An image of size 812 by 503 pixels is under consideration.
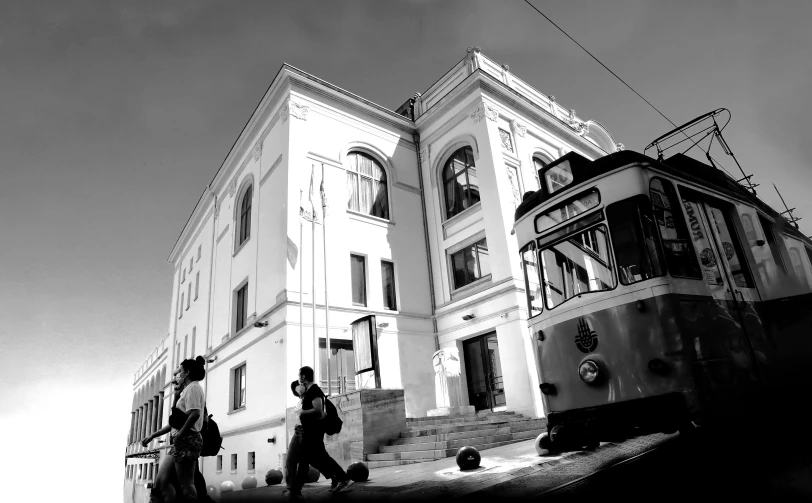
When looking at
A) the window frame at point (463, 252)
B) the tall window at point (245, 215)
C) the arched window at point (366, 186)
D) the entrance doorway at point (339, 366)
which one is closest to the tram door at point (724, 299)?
the window frame at point (463, 252)

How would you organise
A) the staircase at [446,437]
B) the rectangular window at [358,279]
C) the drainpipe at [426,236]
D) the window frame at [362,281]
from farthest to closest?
1. the drainpipe at [426,236]
2. the rectangular window at [358,279]
3. the window frame at [362,281]
4. the staircase at [446,437]

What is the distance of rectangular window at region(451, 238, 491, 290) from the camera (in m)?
18.0

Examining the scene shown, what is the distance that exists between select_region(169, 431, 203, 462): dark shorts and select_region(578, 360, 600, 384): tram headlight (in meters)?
4.24

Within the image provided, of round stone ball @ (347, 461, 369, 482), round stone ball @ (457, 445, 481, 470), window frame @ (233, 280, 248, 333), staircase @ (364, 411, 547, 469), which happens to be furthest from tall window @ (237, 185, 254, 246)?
round stone ball @ (457, 445, 481, 470)

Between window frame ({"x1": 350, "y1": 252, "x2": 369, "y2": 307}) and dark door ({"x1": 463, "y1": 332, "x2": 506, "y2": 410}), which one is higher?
window frame ({"x1": 350, "y1": 252, "x2": 369, "y2": 307})

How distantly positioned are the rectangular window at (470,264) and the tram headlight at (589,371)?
473 inches

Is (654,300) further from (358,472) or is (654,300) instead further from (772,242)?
(358,472)

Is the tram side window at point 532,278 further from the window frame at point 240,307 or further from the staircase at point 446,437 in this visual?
the window frame at point 240,307

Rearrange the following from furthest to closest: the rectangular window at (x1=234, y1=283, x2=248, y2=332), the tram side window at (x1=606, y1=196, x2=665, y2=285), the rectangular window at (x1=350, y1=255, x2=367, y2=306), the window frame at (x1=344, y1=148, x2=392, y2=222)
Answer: the rectangular window at (x1=234, y1=283, x2=248, y2=332) → the window frame at (x1=344, y1=148, x2=392, y2=222) → the rectangular window at (x1=350, y1=255, x2=367, y2=306) → the tram side window at (x1=606, y1=196, x2=665, y2=285)

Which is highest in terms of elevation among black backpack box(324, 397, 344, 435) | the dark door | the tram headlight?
the dark door

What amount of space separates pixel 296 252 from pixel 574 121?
53.0 feet

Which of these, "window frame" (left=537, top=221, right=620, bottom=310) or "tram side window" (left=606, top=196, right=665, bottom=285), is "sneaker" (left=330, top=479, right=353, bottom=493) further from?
"tram side window" (left=606, top=196, right=665, bottom=285)

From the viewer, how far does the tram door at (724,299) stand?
5.11m

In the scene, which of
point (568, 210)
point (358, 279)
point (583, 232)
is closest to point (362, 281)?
point (358, 279)
